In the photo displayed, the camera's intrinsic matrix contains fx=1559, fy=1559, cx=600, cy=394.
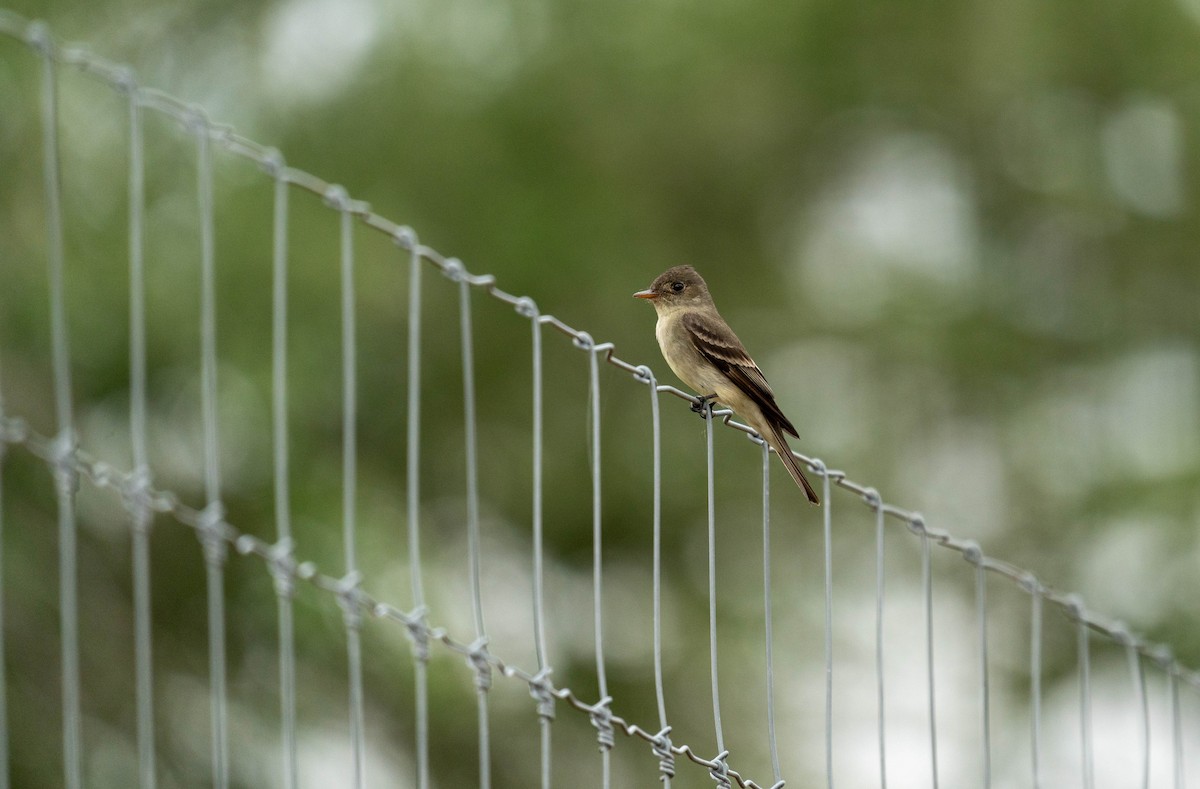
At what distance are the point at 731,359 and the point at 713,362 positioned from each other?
0.06m

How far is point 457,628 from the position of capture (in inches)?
304

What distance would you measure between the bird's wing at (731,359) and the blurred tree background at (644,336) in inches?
123

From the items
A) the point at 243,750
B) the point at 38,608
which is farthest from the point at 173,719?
the point at 38,608

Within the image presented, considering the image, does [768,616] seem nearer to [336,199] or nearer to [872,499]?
[872,499]

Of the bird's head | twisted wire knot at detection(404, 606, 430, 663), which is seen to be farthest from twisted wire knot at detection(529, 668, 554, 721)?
the bird's head

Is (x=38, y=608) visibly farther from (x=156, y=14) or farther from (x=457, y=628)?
(x=156, y=14)

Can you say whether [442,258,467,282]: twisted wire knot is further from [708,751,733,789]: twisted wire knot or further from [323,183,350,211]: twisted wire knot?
[708,751,733,789]: twisted wire knot

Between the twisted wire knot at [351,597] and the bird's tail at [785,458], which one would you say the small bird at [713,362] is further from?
the twisted wire knot at [351,597]

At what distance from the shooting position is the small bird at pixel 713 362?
4.69 meters

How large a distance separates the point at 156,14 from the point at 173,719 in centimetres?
454

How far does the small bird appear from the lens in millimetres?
4688

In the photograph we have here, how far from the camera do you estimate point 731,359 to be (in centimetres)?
489

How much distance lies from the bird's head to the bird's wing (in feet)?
0.77

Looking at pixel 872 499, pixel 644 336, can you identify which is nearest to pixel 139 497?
pixel 872 499
